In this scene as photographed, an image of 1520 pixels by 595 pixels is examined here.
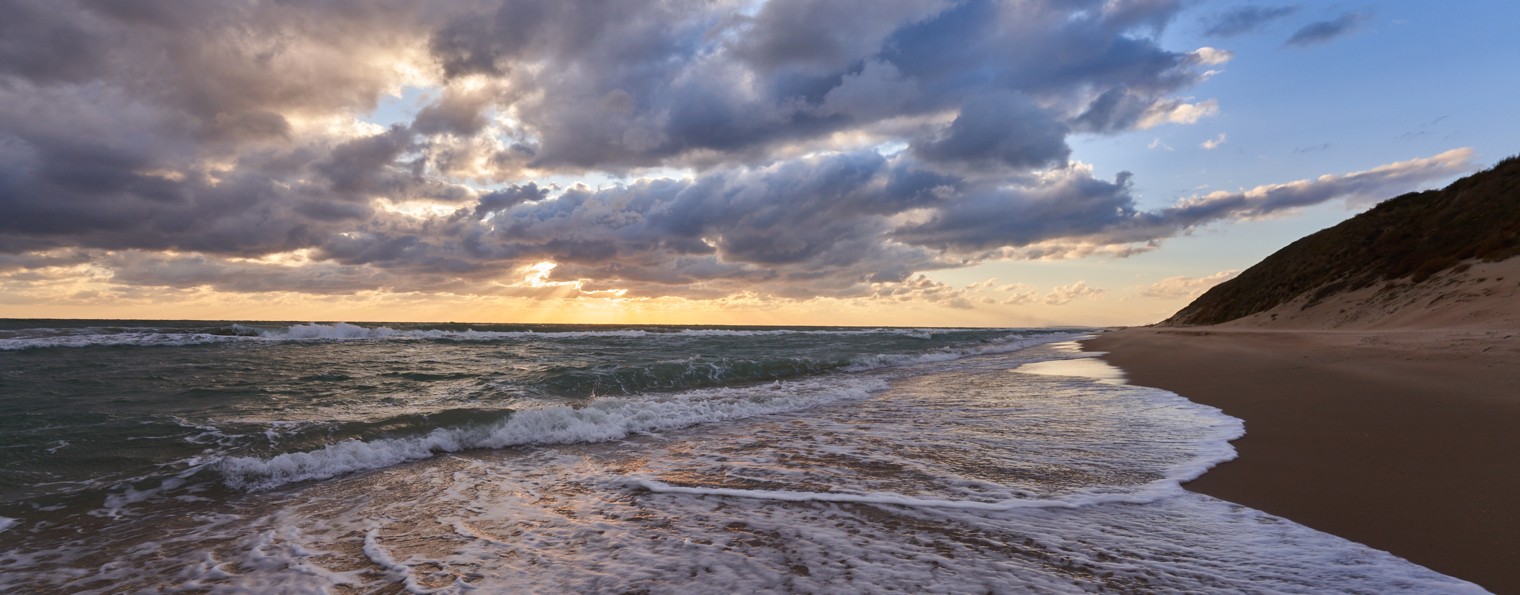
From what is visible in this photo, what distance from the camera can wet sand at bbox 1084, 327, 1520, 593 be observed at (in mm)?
3725

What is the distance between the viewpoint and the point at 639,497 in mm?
5500

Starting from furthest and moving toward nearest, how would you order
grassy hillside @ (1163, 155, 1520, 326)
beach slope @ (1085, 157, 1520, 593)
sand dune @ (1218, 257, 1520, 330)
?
grassy hillside @ (1163, 155, 1520, 326)
sand dune @ (1218, 257, 1520, 330)
beach slope @ (1085, 157, 1520, 593)

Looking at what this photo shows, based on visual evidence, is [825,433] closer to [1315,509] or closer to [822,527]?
[822,527]

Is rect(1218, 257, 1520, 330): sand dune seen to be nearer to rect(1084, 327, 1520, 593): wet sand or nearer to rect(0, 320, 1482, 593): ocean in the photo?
rect(1084, 327, 1520, 593): wet sand

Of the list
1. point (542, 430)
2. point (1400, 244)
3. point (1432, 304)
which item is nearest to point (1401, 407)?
point (542, 430)

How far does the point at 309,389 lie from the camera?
41.9 ft

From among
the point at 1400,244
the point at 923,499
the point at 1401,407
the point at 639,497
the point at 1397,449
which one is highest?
the point at 1400,244

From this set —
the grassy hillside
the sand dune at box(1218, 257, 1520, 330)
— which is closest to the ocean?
the sand dune at box(1218, 257, 1520, 330)

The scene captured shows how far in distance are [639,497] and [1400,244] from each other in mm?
36318

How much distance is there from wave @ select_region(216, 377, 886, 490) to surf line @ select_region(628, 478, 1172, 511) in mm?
3658

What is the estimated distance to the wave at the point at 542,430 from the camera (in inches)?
269

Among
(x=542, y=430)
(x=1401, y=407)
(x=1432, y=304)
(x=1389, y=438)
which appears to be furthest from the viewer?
(x=1432, y=304)

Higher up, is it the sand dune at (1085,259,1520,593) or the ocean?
the sand dune at (1085,259,1520,593)

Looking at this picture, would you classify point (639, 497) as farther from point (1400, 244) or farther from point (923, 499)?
point (1400, 244)
